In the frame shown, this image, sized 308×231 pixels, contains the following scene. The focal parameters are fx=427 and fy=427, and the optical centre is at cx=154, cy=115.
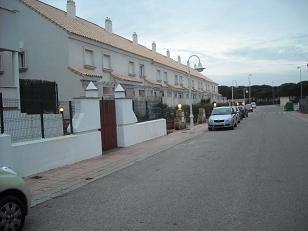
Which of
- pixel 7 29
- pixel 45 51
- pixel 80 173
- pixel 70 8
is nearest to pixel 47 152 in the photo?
pixel 80 173

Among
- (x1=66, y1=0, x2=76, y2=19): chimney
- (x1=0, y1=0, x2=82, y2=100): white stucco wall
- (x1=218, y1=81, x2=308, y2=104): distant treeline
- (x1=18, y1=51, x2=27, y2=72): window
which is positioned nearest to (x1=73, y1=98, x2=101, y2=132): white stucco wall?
(x1=0, y1=0, x2=82, y2=100): white stucco wall

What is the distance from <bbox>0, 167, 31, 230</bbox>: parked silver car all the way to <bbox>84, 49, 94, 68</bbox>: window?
24.1 meters

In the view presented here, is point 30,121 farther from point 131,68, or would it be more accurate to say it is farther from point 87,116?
point 131,68

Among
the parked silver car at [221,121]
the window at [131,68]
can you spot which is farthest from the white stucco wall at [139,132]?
the window at [131,68]

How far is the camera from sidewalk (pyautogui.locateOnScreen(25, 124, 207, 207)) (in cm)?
933

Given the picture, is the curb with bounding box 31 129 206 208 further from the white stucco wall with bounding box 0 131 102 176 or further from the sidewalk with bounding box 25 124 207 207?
the white stucco wall with bounding box 0 131 102 176

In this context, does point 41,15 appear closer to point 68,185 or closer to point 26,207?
point 68,185

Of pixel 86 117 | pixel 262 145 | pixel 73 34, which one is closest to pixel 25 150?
pixel 86 117

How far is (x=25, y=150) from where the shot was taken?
11.1m

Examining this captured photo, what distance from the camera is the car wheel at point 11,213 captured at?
18.8ft

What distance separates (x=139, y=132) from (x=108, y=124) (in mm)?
3145

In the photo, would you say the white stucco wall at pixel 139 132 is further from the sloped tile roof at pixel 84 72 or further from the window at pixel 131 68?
the window at pixel 131 68

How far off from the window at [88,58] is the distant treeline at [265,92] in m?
106

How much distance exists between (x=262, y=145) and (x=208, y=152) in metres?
2.64
